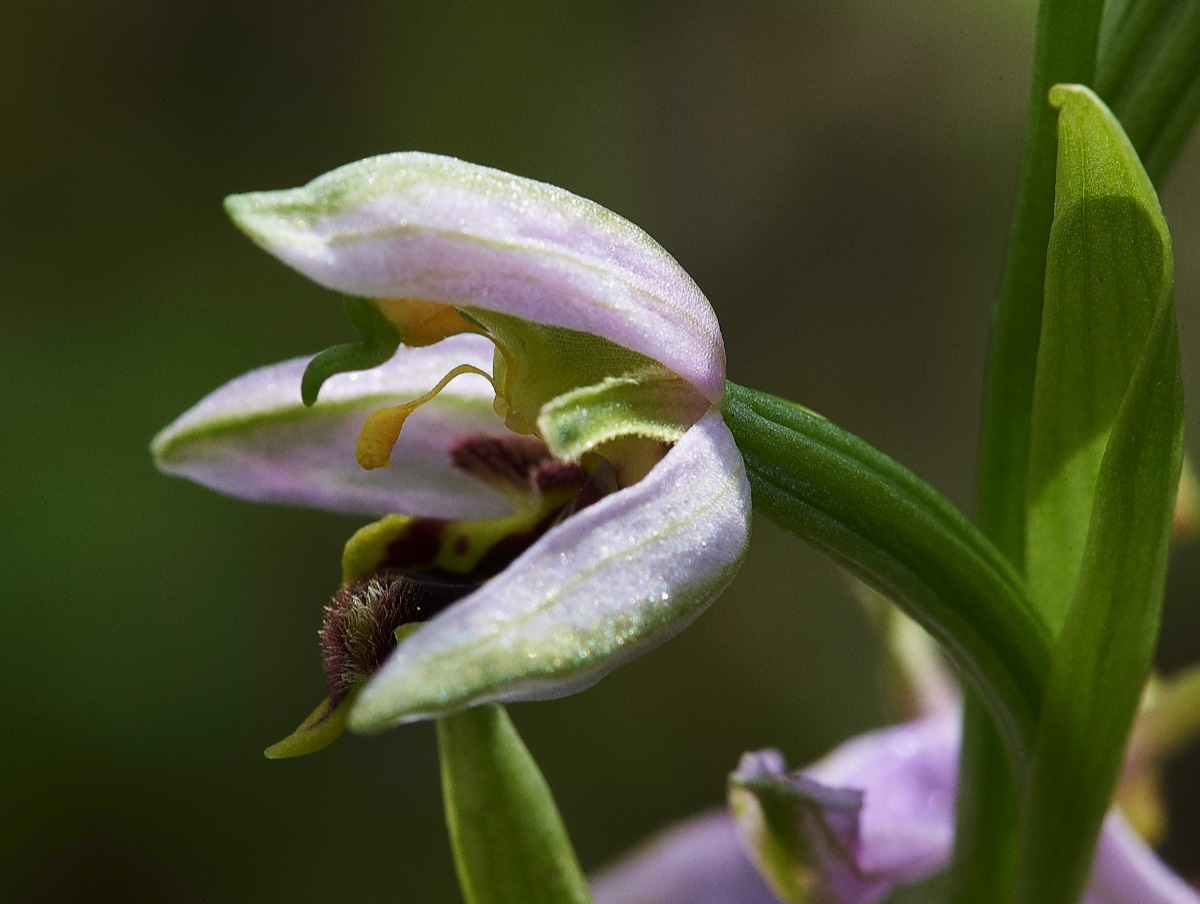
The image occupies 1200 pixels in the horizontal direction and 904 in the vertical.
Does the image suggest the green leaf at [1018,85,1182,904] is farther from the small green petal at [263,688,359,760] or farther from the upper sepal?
the small green petal at [263,688,359,760]

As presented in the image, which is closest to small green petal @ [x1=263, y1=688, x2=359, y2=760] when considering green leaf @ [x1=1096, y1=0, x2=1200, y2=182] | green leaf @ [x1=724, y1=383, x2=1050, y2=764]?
green leaf @ [x1=724, y1=383, x2=1050, y2=764]

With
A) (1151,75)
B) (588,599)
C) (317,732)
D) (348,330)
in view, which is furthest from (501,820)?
(348,330)

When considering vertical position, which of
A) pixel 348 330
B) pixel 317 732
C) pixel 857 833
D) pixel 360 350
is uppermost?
pixel 360 350

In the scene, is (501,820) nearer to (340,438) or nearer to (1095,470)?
(340,438)

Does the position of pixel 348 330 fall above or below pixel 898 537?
below

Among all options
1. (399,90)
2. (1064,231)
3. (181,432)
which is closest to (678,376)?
(1064,231)

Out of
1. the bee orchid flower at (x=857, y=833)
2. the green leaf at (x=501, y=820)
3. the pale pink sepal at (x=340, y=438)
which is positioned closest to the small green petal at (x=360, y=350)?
the pale pink sepal at (x=340, y=438)
